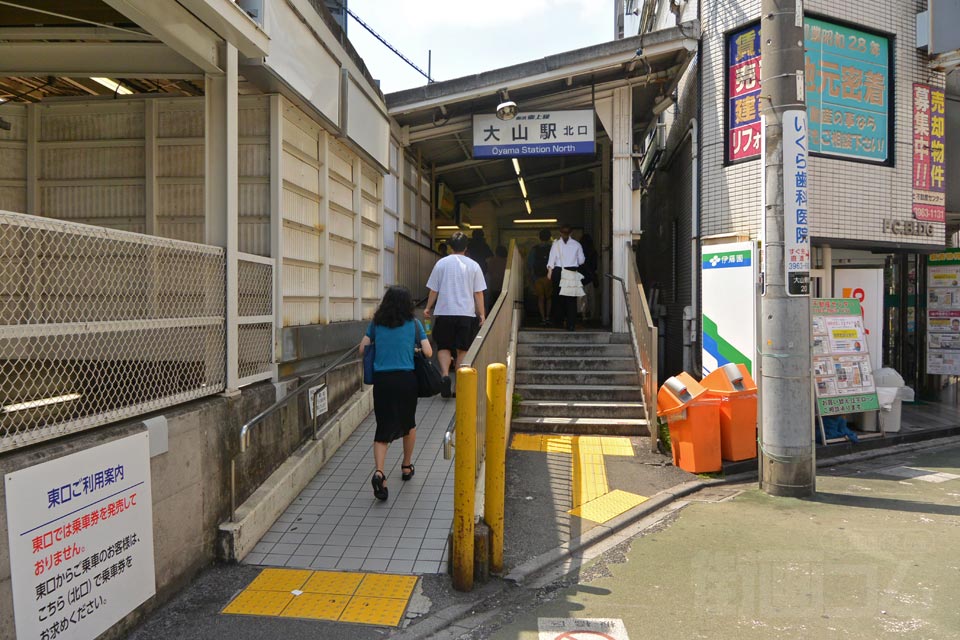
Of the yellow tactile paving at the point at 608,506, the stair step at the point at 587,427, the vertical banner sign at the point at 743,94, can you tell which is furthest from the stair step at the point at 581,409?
the vertical banner sign at the point at 743,94

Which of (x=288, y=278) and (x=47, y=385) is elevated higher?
(x=288, y=278)

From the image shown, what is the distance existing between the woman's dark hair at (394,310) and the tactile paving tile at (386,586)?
1.90 m

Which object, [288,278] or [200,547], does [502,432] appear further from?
[288,278]

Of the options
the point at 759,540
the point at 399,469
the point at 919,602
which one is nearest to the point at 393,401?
the point at 399,469

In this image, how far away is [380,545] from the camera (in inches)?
183

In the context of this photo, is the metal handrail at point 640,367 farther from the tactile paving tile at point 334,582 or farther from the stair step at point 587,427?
the tactile paving tile at point 334,582

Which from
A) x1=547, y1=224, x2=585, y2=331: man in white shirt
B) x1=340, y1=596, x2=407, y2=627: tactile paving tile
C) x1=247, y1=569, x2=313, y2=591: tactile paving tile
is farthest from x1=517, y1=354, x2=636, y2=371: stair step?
x1=340, y1=596, x2=407, y2=627: tactile paving tile

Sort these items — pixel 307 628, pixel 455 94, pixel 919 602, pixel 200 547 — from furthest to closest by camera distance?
pixel 455 94 → pixel 200 547 → pixel 919 602 → pixel 307 628

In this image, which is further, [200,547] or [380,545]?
[380,545]

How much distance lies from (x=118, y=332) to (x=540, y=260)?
9427 mm

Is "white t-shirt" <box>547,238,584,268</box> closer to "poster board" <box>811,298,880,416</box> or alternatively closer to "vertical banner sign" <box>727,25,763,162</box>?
"vertical banner sign" <box>727,25,763,162</box>

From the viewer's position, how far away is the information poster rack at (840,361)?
7.68 meters

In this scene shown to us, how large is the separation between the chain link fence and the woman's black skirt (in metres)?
1.12

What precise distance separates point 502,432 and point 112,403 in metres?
2.28
